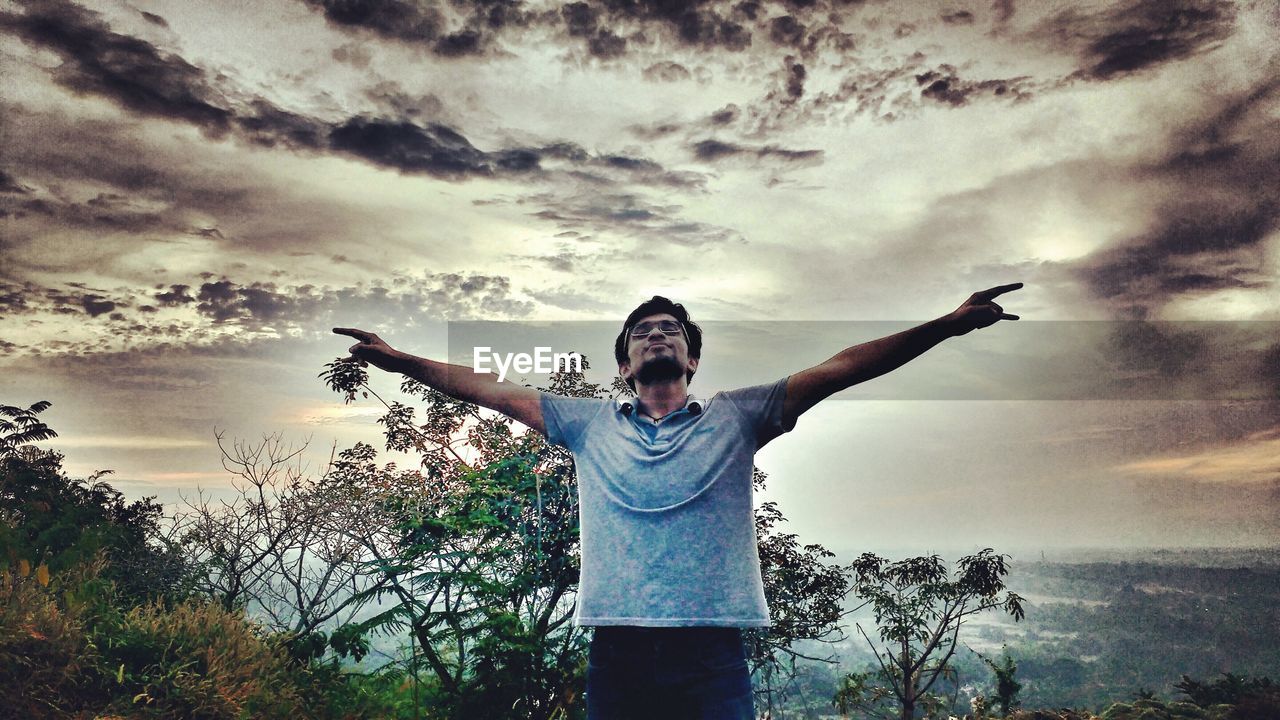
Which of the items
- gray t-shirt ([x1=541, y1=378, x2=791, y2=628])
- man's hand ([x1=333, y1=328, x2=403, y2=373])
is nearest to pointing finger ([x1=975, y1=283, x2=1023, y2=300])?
gray t-shirt ([x1=541, y1=378, x2=791, y2=628])

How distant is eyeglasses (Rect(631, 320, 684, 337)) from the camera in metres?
2.32

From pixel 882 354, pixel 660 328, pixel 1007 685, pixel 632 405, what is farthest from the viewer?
pixel 1007 685

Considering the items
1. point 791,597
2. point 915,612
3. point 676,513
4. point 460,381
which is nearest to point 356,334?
point 460,381

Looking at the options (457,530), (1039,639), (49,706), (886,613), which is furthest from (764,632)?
(1039,639)

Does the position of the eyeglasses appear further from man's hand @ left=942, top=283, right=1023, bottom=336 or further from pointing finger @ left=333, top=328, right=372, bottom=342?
pointing finger @ left=333, top=328, right=372, bottom=342

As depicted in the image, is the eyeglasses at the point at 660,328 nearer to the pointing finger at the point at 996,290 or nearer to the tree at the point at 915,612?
the pointing finger at the point at 996,290

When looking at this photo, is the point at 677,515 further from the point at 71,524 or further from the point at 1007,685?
the point at 1007,685

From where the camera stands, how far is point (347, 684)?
545 cm

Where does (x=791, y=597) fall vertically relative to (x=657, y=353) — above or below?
below

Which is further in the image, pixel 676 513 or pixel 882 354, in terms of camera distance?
pixel 882 354

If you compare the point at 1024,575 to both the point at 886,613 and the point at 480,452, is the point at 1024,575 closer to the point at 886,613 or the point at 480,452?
the point at 886,613

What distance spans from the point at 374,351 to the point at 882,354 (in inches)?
64.6

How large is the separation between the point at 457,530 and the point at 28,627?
234 cm

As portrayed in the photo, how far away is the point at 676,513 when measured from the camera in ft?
6.17
